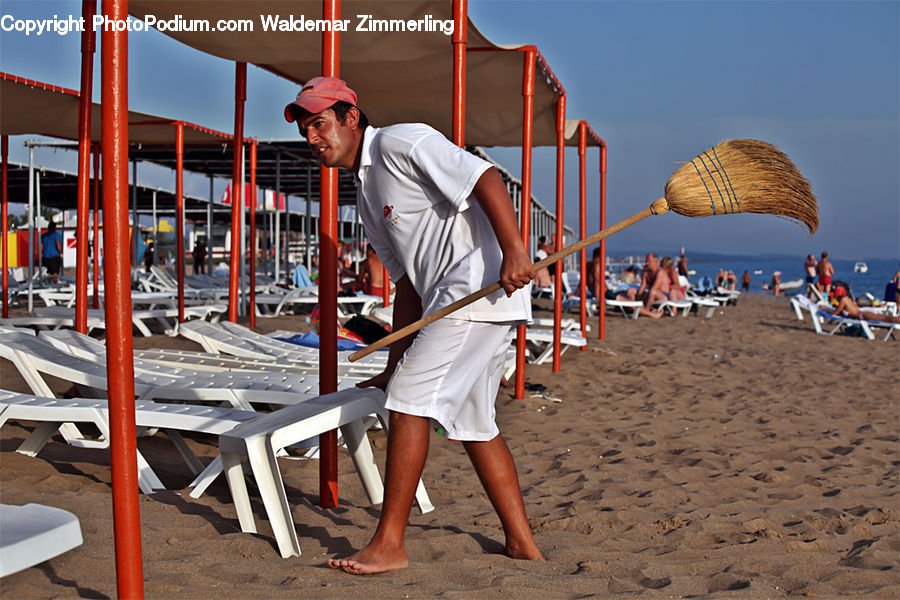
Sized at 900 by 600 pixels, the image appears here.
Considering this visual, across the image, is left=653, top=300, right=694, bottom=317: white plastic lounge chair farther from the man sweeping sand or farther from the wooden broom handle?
the man sweeping sand

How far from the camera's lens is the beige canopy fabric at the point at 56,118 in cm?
641

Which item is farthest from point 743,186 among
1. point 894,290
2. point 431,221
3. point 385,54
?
point 894,290

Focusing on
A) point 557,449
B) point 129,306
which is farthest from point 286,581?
point 557,449

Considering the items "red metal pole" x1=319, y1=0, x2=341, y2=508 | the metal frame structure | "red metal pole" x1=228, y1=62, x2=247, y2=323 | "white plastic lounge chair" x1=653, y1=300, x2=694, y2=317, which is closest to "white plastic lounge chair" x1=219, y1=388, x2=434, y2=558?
"red metal pole" x1=319, y1=0, x2=341, y2=508

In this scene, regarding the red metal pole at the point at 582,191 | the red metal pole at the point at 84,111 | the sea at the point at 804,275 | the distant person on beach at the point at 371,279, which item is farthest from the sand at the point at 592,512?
the sea at the point at 804,275

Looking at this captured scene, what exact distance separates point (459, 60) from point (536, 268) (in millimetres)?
2380

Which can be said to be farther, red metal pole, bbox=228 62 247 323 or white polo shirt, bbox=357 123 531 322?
red metal pole, bbox=228 62 247 323

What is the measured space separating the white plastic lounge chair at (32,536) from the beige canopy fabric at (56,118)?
519 cm

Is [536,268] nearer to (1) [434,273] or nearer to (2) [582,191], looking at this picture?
(1) [434,273]

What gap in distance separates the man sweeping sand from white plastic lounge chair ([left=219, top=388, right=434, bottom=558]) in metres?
0.28

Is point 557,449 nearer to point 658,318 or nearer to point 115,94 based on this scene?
point 115,94

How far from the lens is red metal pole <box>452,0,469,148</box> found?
166 inches

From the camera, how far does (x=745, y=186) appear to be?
2.52 meters

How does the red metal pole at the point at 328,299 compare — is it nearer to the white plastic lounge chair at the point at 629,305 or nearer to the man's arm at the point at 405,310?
the man's arm at the point at 405,310
